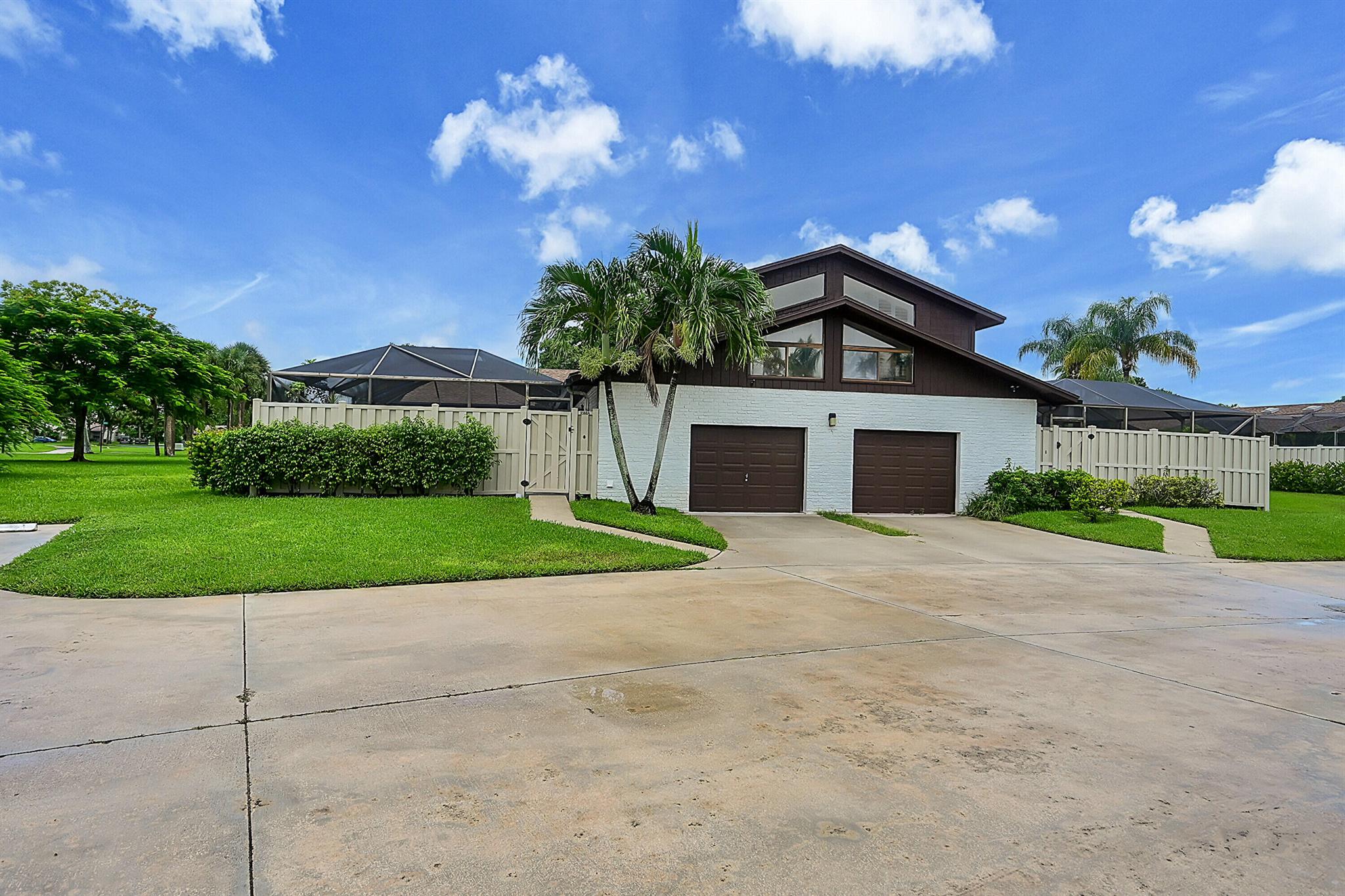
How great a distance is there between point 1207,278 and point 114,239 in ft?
117

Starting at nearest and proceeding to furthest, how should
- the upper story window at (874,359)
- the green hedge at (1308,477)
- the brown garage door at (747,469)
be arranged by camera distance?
the brown garage door at (747,469) < the upper story window at (874,359) < the green hedge at (1308,477)

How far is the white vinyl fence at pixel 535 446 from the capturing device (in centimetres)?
1575

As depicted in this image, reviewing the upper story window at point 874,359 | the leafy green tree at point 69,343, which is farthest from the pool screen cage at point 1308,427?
the leafy green tree at point 69,343

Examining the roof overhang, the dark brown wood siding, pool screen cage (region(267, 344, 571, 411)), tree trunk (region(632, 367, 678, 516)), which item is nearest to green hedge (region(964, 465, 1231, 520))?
the dark brown wood siding

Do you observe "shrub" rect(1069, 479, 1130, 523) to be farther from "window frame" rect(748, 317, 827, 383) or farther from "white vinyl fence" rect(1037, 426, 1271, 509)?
"window frame" rect(748, 317, 827, 383)

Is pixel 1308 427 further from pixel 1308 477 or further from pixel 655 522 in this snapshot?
pixel 655 522

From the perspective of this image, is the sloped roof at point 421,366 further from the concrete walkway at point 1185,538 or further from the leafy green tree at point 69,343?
the leafy green tree at point 69,343

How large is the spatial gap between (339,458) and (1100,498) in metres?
15.6

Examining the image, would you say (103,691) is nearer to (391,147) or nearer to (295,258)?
(391,147)

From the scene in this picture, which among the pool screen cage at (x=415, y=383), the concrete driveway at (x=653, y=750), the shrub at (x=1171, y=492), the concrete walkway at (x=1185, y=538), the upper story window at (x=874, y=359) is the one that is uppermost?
the upper story window at (x=874, y=359)

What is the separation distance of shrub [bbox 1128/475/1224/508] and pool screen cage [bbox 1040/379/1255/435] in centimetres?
325

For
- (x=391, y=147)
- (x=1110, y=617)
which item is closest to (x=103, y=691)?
(x=1110, y=617)

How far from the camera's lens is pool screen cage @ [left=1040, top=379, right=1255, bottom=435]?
843 inches

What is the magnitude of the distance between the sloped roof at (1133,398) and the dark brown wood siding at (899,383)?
5515 millimetres
